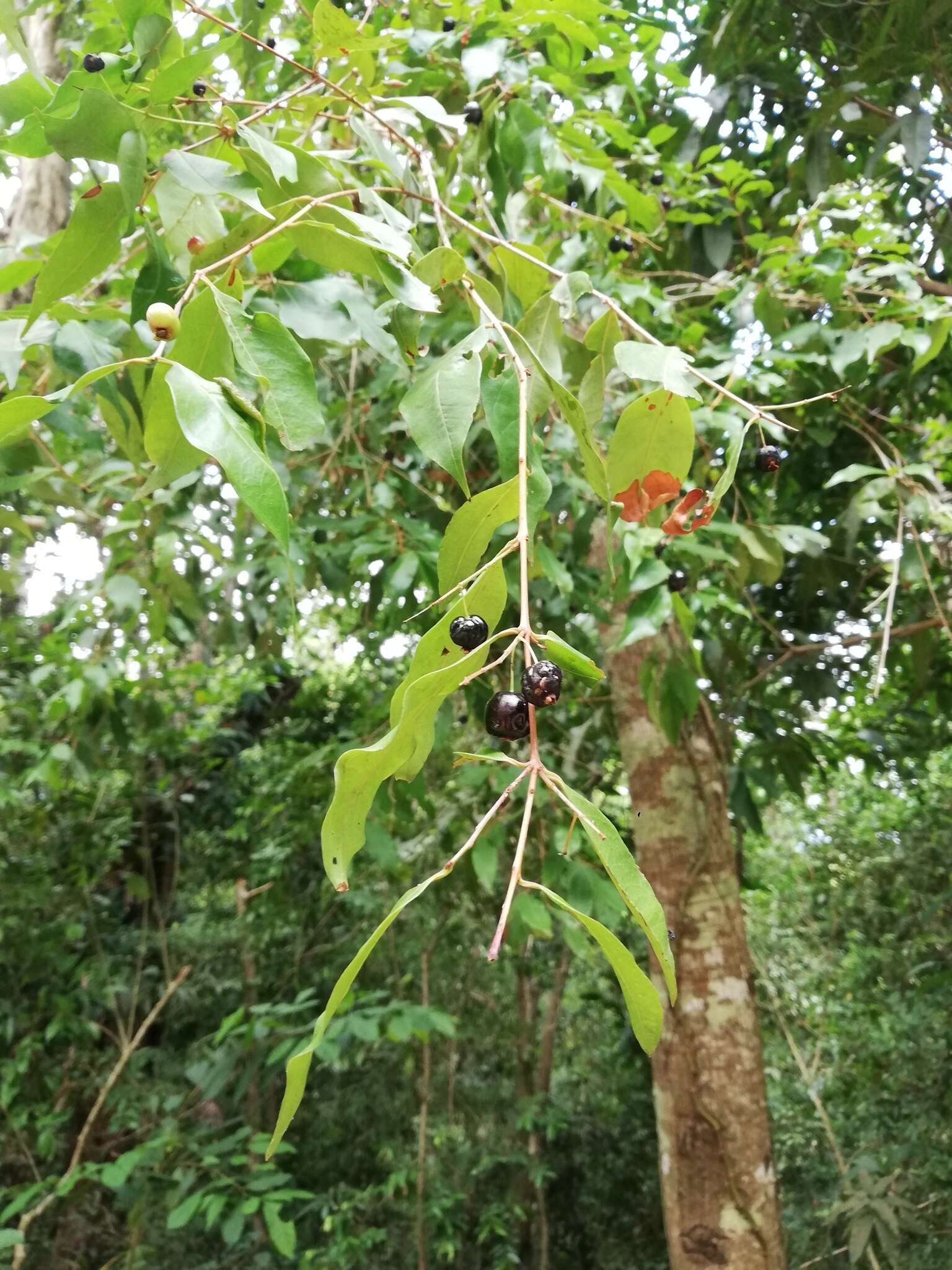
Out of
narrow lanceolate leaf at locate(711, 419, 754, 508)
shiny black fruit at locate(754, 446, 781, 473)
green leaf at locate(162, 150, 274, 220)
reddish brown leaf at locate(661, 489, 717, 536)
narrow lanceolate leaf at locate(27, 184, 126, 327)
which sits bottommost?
narrow lanceolate leaf at locate(711, 419, 754, 508)

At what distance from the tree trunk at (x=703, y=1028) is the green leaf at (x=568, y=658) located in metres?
0.99

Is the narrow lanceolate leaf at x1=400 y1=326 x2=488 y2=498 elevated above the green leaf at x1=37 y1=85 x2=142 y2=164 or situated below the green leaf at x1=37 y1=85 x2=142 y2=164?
below

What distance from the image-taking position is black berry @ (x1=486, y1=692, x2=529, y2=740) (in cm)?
57

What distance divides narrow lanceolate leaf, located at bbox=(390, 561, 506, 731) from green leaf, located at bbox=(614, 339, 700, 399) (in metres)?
0.19

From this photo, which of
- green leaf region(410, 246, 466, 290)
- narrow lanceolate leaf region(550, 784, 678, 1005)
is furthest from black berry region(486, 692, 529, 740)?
green leaf region(410, 246, 466, 290)

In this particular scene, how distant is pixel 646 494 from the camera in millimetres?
716

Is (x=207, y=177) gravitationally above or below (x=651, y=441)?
above

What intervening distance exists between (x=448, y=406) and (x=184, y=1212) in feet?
6.87

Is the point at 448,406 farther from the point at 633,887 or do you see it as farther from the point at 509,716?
the point at 633,887

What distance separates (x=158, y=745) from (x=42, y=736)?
0.48 m

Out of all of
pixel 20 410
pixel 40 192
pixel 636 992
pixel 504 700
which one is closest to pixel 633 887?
pixel 636 992

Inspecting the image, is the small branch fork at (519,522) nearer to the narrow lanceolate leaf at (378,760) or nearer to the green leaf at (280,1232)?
the narrow lanceolate leaf at (378,760)

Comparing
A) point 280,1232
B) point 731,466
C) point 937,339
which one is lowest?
point 280,1232

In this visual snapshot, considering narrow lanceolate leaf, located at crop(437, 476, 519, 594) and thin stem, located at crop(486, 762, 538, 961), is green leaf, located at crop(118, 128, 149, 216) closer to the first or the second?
narrow lanceolate leaf, located at crop(437, 476, 519, 594)
